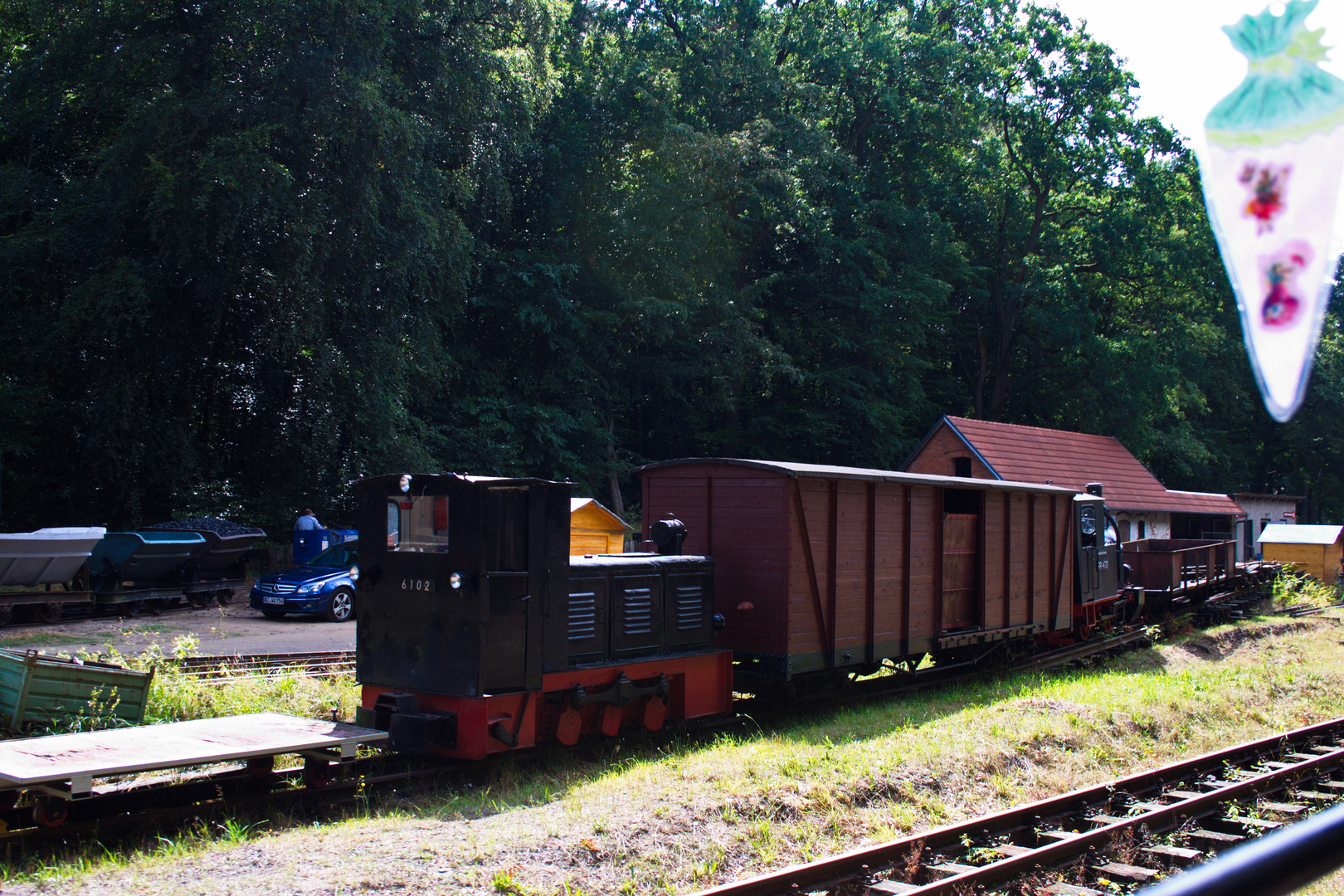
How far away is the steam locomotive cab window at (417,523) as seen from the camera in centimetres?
888

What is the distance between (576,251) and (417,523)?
2707 centimetres

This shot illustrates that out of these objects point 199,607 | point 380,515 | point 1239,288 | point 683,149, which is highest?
point 683,149

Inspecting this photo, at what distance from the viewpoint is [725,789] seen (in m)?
7.92

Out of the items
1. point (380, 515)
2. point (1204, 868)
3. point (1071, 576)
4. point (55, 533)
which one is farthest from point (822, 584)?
point (55, 533)

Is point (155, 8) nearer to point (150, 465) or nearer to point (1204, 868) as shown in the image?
point (150, 465)

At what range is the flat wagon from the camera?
11.1m

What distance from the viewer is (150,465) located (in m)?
23.8

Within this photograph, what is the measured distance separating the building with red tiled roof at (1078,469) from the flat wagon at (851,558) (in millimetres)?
12617

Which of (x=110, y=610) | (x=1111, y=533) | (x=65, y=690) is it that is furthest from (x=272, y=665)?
(x=1111, y=533)

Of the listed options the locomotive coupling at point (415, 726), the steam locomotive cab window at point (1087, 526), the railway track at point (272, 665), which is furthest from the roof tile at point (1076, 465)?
the locomotive coupling at point (415, 726)

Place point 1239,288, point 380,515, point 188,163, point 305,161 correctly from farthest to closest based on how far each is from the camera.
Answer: point 305,161 < point 188,163 < point 380,515 < point 1239,288

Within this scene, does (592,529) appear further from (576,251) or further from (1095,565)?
(576,251)

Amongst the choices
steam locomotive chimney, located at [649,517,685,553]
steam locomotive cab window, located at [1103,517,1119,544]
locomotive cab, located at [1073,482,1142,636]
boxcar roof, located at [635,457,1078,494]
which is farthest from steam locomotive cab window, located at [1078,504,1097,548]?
steam locomotive chimney, located at [649,517,685,553]

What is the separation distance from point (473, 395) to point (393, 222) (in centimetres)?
708
